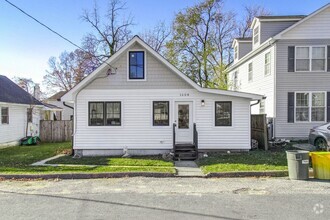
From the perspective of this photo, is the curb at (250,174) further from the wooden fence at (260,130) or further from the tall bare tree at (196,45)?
the tall bare tree at (196,45)

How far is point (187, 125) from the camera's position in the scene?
14.5 m

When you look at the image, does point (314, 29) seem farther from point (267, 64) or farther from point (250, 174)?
point (250, 174)


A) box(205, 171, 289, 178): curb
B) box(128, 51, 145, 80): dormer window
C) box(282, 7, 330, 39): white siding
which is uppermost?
box(282, 7, 330, 39): white siding

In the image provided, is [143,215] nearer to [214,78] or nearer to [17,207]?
[17,207]

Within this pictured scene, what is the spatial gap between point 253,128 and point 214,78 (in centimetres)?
1571

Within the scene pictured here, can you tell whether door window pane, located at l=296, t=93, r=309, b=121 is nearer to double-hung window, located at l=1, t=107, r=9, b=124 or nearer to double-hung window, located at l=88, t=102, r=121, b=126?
double-hung window, located at l=88, t=102, r=121, b=126

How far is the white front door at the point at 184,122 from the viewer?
47.4 ft

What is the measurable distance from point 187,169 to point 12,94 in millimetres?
15854

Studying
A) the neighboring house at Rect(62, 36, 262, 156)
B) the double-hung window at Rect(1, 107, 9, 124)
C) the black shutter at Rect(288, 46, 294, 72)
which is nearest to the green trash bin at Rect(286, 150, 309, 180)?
the neighboring house at Rect(62, 36, 262, 156)

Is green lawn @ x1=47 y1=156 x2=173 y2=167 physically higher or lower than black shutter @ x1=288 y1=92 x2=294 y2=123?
lower

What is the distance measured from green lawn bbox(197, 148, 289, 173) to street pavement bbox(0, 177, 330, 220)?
3.64 ft

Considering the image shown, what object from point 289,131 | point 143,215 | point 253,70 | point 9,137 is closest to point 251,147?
point 289,131

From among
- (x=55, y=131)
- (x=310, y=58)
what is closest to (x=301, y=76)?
(x=310, y=58)

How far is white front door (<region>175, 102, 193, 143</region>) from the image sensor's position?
14445mm
